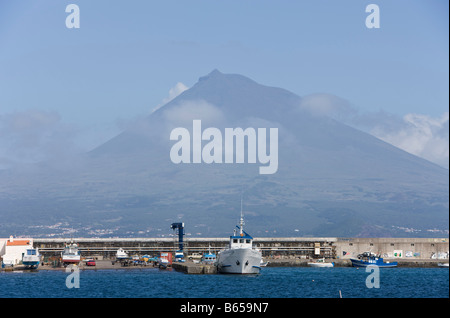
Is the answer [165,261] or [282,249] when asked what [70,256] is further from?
[282,249]

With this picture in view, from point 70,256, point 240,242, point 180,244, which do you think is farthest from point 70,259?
point 240,242

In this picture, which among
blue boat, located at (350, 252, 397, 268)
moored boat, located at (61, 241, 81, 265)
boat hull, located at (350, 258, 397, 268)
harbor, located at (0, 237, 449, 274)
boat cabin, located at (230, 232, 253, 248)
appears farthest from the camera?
harbor, located at (0, 237, 449, 274)

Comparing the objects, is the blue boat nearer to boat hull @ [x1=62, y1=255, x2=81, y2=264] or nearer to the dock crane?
the dock crane

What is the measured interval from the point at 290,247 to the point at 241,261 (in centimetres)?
4591

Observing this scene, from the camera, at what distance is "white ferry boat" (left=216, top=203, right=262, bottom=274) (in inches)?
3674

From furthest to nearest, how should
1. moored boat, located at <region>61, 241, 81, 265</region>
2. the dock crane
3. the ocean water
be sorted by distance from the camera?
the dock crane, moored boat, located at <region>61, 241, 81, 265</region>, the ocean water

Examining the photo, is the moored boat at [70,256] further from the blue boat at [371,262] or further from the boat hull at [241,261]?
the blue boat at [371,262]

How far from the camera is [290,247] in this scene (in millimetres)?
138000

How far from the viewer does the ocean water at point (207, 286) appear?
215 feet

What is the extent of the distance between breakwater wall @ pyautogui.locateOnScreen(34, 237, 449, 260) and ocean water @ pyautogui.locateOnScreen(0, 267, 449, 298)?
112ft

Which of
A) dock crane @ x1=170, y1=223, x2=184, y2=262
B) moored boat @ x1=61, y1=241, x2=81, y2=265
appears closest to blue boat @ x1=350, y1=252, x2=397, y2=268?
dock crane @ x1=170, y1=223, x2=184, y2=262

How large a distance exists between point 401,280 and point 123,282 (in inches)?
1407
